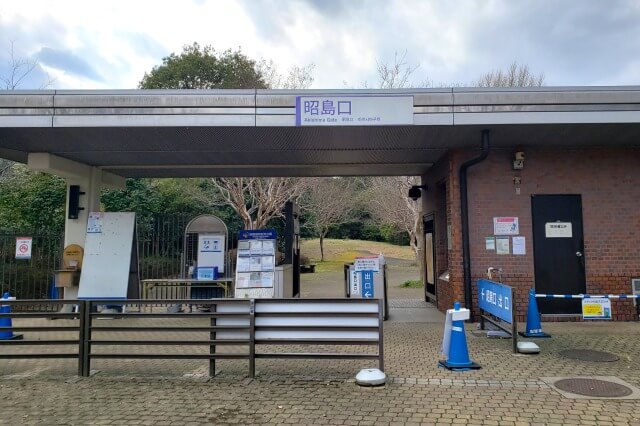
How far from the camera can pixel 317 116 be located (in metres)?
7.76

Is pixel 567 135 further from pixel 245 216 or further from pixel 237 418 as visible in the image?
pixel 245 216

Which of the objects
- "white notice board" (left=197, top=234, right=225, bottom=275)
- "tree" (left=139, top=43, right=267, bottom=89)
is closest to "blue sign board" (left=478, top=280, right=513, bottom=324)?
"white notice board" (left=197, top=234, right=225, bottom=275)

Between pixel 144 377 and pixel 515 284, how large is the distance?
692cm

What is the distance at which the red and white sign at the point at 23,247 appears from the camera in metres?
11.9

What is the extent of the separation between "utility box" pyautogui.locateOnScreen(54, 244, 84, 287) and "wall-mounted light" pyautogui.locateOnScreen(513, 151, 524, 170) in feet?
32.1

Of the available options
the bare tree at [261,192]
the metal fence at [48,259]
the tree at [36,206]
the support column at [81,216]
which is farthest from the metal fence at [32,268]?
the bare tree at [261,192]

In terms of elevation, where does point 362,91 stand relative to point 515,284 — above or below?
above

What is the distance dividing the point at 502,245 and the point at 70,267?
31.3 feet

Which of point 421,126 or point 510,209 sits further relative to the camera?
point 510,209

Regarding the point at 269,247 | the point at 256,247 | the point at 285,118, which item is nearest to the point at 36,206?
the point at 256,247

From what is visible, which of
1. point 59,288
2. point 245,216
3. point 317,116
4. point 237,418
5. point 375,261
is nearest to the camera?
point 237,418

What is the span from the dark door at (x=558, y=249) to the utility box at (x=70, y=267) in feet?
32.8

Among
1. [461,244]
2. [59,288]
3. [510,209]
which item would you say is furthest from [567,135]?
[59,288]

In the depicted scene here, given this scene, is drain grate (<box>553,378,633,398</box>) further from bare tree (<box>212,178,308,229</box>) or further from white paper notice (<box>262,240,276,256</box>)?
bare tree (<box>212,178,308,229</box>)
